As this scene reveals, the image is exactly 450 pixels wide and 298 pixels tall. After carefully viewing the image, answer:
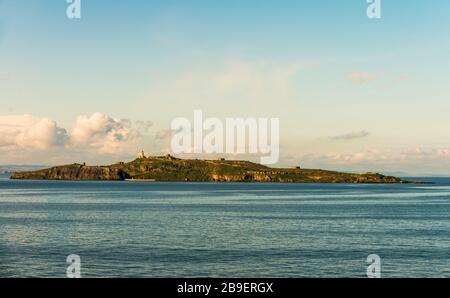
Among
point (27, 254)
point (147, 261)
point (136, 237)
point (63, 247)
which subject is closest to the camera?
point (147, 261)

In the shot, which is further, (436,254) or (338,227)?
(338,227)

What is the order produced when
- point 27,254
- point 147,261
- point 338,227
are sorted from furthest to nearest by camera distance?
point 338,227
point 27,254
point 147,261

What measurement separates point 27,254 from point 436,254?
58.2m

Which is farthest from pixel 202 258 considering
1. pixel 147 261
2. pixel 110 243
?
pixel 110 243

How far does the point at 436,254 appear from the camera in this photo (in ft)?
246
